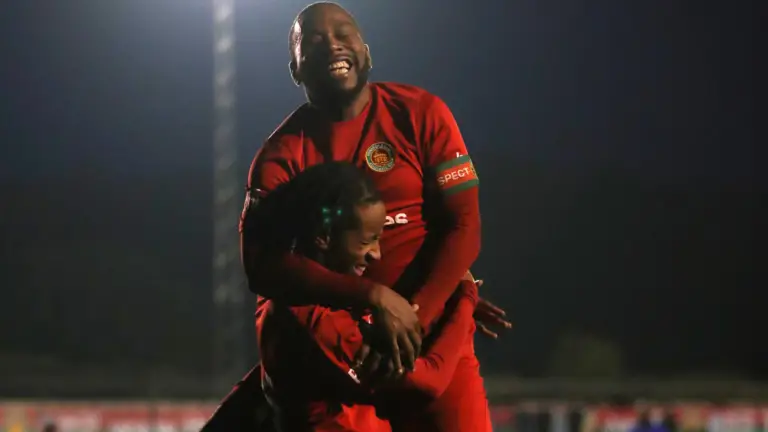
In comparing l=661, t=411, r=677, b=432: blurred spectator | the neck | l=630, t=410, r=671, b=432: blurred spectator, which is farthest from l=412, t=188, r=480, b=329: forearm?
l=661, t=411, r=677, b=432: blurred spectator

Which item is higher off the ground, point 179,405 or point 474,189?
point 474,189

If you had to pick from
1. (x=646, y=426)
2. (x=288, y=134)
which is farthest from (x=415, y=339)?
(x=646, y=426)

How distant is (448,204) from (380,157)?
0.68 ft

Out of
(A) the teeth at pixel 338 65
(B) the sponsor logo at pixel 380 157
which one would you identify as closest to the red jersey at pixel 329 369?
(B) the sponsor logo at pixel 380 157

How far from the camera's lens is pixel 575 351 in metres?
25.8

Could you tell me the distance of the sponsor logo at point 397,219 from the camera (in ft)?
10.6

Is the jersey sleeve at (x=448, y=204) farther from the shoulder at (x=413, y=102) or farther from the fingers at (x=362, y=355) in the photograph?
the fingers at (x=362, y=355)

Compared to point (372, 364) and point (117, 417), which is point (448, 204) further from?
point (117, 417)

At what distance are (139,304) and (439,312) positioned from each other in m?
25.7

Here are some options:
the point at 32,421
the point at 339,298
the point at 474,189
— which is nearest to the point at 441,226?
the point at 474,189

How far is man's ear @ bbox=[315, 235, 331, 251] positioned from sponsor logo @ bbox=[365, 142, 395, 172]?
0.23 m

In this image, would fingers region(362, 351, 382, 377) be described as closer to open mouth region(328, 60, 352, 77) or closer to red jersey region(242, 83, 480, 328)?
red jersey region(242, 83, 480, 328)

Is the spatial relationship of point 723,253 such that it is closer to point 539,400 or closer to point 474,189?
point 539,400

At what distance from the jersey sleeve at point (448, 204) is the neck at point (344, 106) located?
0.16 m
